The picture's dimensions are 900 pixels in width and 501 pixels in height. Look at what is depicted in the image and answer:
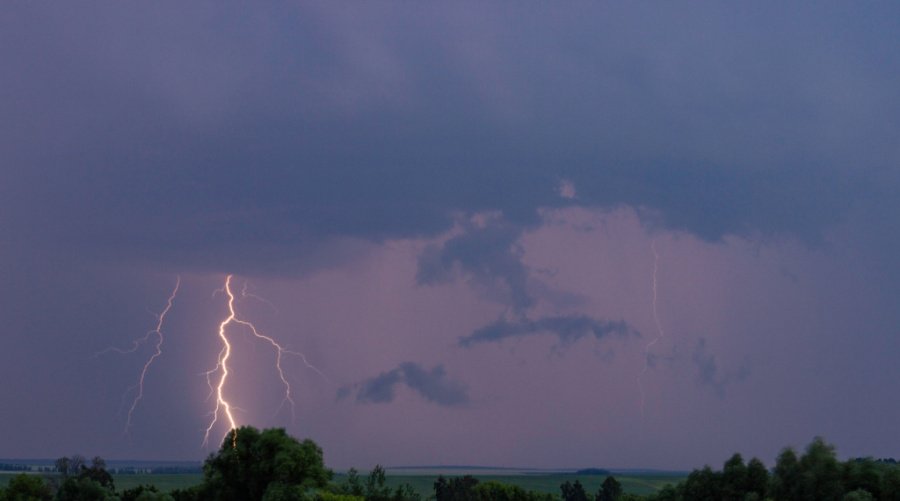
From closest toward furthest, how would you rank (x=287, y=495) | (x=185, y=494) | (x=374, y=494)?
(x=287, y=495), (x=185, y=494), (x=374, y=494)

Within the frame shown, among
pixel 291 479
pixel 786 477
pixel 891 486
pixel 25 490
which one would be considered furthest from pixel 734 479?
pixel 25 490

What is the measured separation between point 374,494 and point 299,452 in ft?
96.4

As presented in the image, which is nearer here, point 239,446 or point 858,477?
point 858,477

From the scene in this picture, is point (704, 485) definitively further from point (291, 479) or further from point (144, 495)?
point (144, 495)

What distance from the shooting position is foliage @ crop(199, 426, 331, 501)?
58312 mm

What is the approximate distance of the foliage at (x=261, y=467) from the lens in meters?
58.3

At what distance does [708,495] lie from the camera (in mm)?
58750

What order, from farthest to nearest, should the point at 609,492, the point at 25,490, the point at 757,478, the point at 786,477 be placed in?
the point at 609,492 → the point at 25,490 → the point at 757,478 → the point at 786,477

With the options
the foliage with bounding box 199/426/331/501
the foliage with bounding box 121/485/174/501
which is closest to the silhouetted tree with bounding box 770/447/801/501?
the foliage with bounding box 199/426/331/501

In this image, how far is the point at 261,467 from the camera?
59.5 metres

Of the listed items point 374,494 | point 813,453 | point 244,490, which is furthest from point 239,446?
point 813,453

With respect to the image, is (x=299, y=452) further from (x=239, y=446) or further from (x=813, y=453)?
(x=813, y=453)

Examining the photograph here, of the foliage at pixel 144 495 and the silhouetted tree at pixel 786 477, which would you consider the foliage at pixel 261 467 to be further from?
the silhouetted tree at pixel 786 477

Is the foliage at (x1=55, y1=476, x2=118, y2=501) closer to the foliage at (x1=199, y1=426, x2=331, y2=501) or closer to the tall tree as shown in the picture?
the foliage at (x1=199, y1=426, x2=331, y2=501)
